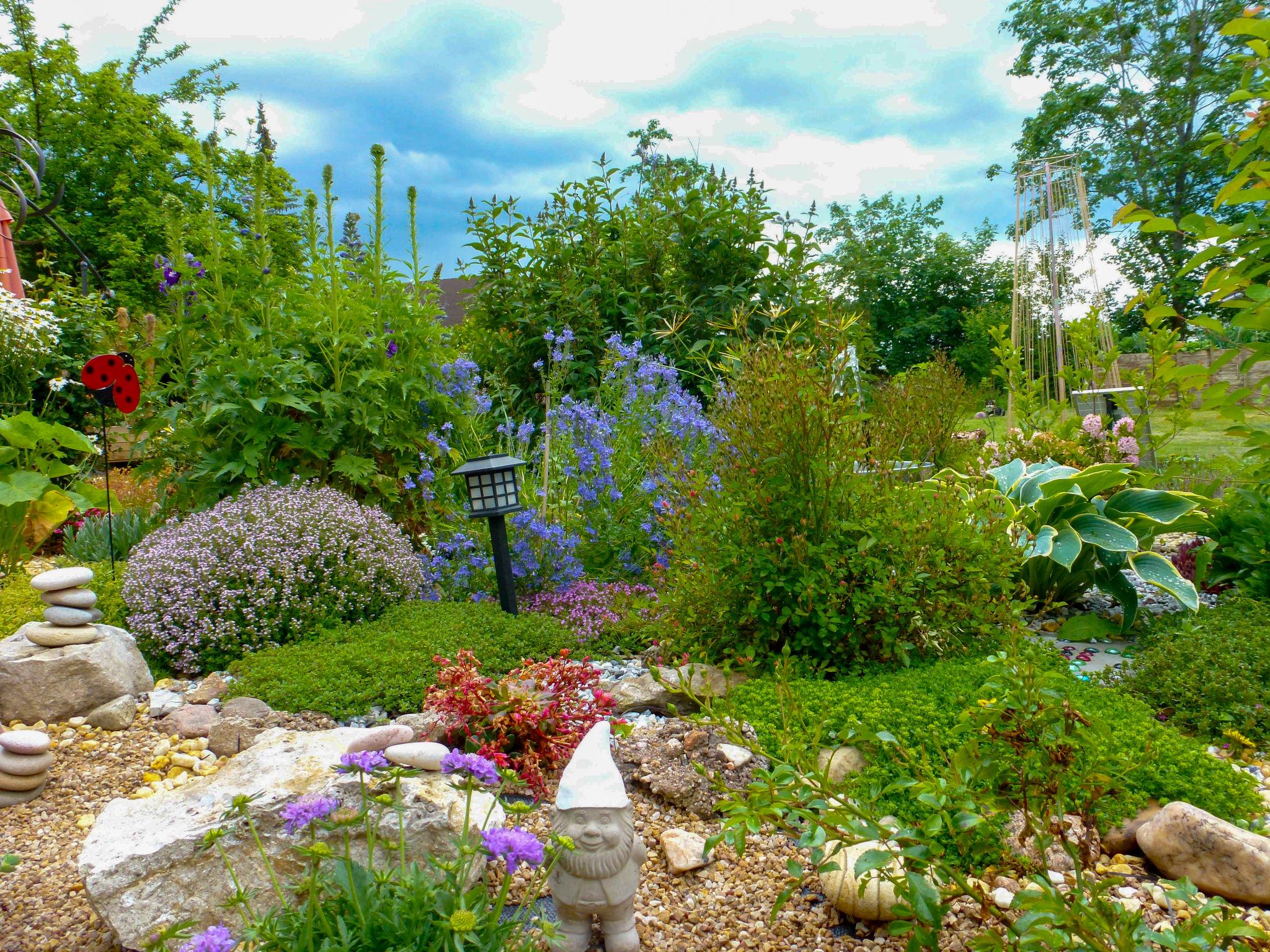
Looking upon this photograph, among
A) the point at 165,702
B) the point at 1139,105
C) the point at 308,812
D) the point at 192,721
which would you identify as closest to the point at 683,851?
the point at 308,812

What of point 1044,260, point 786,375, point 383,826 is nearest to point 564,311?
point 786,375

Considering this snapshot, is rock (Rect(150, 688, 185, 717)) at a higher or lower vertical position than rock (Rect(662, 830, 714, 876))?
higher

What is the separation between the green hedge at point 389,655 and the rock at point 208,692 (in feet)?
0.25

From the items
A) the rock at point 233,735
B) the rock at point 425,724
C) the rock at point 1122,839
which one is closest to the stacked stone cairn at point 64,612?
the rock at point 233,735

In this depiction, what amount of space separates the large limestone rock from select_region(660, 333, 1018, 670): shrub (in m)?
2.26

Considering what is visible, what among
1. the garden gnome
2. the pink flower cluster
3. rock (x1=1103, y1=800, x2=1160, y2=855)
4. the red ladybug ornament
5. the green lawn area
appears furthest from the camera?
the green lawn area

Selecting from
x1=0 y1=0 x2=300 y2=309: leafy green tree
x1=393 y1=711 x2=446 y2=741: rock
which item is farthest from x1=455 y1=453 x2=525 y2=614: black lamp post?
x1=0 y1=0 x2=300 y2=309: leafy green tree

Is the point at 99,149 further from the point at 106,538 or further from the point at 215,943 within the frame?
the point at 215,943

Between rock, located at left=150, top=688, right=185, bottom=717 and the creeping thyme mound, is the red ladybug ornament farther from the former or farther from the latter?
rock, located at left=150, top=688, right=185, bottom=717

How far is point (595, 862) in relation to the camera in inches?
65.5

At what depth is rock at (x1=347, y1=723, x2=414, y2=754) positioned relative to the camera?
7.59 ft

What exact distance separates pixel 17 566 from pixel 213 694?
11.1 ft

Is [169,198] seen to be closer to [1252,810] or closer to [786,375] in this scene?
[786,375]

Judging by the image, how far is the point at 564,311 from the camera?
648 centimetres
